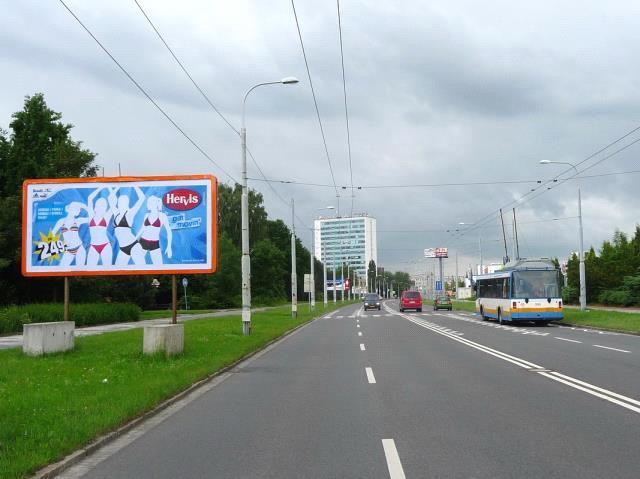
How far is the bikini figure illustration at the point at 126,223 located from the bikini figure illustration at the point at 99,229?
244 mm

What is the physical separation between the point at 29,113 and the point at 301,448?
49281 millimetres

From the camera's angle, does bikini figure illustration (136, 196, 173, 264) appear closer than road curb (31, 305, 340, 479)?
No

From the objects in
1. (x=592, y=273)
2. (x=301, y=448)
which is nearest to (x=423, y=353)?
(x=301, y=448)

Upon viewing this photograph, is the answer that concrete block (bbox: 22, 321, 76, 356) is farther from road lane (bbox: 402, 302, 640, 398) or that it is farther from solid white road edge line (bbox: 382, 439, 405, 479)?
solid white road edge line (bbox: 382, 439, 405, 479)

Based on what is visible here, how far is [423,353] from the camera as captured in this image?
1780 centimetres

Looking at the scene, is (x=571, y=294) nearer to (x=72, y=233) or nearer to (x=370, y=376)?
(x=72, y=233)

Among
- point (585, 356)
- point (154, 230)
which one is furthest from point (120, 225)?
point (585, 356)

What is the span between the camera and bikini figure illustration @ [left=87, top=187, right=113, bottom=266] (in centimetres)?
1955

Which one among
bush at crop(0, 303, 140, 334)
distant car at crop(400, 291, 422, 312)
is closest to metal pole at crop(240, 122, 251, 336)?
bush at crop(0, 303, 140, 334)

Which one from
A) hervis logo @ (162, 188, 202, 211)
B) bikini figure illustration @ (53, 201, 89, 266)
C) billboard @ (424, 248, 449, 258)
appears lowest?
bikini figure illustration @ (53, 201, 89, 266)

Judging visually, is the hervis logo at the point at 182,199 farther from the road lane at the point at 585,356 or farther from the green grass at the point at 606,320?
A: the green grass at the point at 606,320

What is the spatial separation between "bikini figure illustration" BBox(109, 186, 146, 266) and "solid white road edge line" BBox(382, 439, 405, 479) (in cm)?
1399

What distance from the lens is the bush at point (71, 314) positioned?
1142 inches

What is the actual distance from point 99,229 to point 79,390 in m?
9.88
